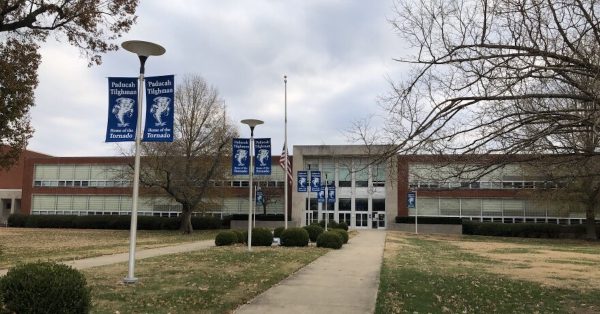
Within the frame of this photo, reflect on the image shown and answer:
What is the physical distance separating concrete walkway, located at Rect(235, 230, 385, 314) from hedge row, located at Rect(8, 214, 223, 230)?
39795mm

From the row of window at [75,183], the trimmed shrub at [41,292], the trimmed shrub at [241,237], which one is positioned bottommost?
the trimmed shrub at [241,237]

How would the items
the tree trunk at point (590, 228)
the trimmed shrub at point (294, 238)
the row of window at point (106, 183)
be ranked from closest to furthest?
the trimmed shrub at point (294, 238) < the tree trunk at point (590, 228) < the row of window at point (106, 183)

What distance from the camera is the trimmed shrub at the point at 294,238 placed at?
79.5 feet

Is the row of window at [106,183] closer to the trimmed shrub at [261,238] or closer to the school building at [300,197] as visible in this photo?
the school building at [300,197]

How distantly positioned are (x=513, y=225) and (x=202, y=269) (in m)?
45.4

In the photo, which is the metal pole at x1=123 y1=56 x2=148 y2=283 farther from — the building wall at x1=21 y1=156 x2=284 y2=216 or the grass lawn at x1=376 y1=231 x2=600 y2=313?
the building wall at x1=21 y1=156 x2=284 y2=216

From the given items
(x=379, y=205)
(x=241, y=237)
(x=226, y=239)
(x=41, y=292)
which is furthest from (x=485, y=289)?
(x=379, y=205)

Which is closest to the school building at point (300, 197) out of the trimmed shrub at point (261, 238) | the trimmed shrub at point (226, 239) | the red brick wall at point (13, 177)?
→ the red brick wall at point (13, 177)

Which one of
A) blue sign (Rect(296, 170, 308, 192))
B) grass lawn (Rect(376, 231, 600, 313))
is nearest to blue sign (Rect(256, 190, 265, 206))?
blue sign (Rect(296, 170, 308, 192))

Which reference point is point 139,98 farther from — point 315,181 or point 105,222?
point 105,222

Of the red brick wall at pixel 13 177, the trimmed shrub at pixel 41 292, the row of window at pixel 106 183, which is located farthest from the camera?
the red brick wall at pixel 13 177

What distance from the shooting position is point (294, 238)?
952 inches

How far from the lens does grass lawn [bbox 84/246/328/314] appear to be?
Result: 30.0 ft

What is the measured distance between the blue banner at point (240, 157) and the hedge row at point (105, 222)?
3484cm
